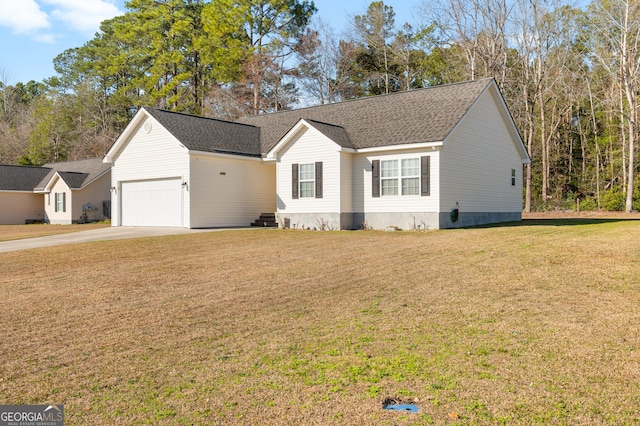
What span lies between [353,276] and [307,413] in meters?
5.92

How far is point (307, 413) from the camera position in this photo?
3857 millimetres

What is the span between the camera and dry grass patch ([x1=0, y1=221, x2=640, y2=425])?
400 centimetres

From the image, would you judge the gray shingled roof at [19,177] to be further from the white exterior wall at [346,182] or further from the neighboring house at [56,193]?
the white exterior wall at [346,182]

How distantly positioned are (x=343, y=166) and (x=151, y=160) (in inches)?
370

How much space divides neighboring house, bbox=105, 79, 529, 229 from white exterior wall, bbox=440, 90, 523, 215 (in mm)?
47

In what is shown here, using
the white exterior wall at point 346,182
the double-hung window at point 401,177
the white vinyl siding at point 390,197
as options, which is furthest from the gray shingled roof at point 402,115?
the double-hung window at point 401,177

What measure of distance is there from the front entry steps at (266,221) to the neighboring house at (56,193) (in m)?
16.3

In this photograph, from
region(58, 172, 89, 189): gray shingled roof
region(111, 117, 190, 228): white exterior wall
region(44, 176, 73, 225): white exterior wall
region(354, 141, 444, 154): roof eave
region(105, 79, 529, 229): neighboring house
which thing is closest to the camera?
region(354, 141, 444, 154): roof eave

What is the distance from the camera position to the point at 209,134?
24203mm

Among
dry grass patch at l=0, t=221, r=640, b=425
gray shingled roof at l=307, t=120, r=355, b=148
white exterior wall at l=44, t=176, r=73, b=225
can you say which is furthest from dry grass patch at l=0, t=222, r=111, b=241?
gray shingled roof at l=307, t=120, r=355, b=148

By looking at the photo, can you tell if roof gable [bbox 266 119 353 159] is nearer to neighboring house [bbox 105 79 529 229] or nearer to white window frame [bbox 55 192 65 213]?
neighboring house [bbox 105 79 529 229]

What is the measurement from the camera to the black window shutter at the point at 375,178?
20.3 metres

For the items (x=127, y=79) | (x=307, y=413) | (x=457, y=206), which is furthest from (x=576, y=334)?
(x=127, y=79)

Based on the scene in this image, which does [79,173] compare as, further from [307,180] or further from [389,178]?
[389,178]
